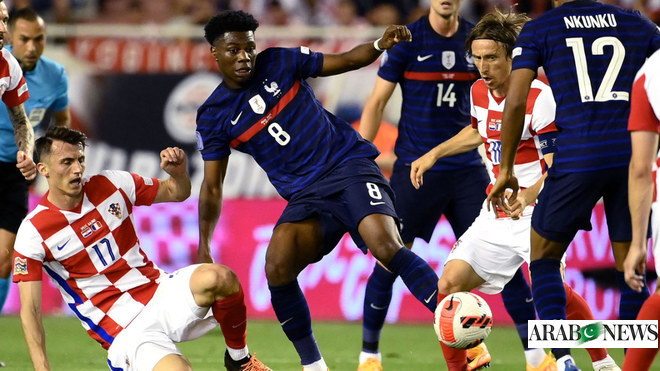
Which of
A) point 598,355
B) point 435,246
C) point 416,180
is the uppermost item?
point 416,180

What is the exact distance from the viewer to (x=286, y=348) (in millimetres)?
7387

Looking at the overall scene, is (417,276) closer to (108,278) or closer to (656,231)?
(656,231)

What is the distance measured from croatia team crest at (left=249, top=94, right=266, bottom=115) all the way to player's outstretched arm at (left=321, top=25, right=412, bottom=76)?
0.40m

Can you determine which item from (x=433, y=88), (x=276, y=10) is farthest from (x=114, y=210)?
(x=276, y=10)

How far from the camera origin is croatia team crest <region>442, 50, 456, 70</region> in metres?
6.60

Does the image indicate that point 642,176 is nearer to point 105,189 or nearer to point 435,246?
point 105,189

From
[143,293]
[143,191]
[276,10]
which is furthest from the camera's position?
[276,10]

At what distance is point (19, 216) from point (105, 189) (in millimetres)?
2108

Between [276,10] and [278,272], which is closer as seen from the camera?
[278,272]

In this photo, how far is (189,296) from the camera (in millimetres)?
4965

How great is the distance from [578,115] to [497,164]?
3.59 ft

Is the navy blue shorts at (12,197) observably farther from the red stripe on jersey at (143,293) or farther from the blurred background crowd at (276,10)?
the blurred background crowd at (276,10)

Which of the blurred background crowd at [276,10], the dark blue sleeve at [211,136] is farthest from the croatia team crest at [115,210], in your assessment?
the blurred background crowd at [276,10]

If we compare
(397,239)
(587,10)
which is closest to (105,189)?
(397,239)
